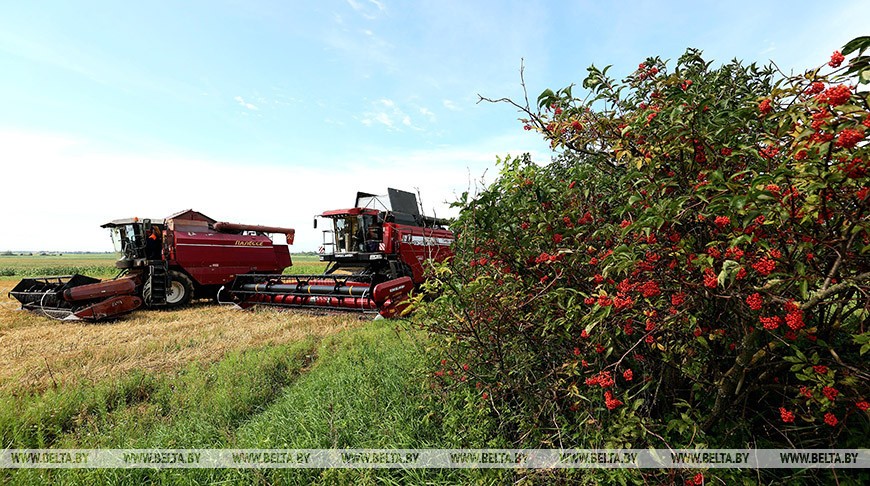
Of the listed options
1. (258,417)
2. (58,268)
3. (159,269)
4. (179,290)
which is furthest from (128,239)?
(58,268)

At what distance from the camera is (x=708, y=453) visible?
1.79m

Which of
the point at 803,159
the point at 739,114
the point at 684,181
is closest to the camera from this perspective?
the point at 803,159

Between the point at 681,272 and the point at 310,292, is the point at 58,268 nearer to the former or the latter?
the point at 310,292

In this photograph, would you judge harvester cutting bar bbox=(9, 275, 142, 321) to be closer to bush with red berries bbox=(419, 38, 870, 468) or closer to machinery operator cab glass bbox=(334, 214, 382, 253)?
machinery operator cab glass bbox=(334, 214, 382, 253)

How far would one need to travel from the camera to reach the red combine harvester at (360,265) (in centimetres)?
868

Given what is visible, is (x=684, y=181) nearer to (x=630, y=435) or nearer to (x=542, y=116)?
(x=542, y=116)

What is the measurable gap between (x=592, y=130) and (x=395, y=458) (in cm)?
245

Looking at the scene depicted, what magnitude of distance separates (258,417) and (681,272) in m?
3.53

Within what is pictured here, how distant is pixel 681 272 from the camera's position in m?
1.71

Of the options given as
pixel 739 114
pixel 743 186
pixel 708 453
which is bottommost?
pixel 708 453

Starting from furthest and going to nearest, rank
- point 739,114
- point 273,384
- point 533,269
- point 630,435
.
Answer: point 273,384, point 533,269, point 630,435, point 739,114

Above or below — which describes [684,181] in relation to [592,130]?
below

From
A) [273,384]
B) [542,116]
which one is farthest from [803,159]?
[273,384]

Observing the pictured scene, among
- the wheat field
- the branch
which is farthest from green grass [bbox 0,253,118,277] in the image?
the branch
